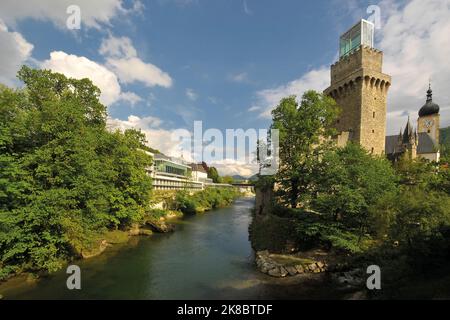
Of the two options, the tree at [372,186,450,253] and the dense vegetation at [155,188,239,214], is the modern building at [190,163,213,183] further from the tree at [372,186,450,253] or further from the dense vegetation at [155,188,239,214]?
the tree at [372,186,450,253]

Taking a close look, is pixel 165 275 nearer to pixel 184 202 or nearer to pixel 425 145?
pixel 184 202

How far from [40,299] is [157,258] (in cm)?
810

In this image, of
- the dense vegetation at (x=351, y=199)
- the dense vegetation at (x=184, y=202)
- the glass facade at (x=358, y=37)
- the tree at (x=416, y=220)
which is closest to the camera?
the tree at (x=416, y=220)

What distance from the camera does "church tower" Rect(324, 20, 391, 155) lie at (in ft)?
89.5

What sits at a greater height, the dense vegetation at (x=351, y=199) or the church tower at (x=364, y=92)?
the church tower at (x=364, y=92)

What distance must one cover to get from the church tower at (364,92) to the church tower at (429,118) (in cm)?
4774

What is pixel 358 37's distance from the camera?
29.1m

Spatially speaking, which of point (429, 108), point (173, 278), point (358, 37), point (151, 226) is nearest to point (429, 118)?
point (429, 108)

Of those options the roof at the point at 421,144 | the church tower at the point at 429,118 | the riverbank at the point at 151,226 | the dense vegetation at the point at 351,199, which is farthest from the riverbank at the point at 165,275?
the church tower at the point at 429,118

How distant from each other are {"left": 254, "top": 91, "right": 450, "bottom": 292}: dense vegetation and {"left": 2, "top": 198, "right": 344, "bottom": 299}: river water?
Answer: 4021mm

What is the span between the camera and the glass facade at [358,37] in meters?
28.5

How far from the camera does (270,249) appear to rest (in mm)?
18922

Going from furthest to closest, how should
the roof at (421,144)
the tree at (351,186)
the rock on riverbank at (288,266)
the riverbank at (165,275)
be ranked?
the roof at (421,144) < the tree at (351,186) < the rock on riverbank at (288,266) < the riverbank at (165,275)

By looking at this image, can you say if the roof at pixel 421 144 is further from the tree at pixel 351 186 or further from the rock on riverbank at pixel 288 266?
the rock on riverbank at pixel 288 266
